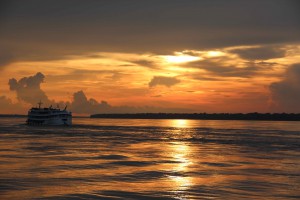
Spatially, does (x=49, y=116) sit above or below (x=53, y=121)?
above

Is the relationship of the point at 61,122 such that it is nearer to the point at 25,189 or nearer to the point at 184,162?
the point at 184,162

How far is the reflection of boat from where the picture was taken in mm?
151500

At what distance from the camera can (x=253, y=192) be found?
78.3ft

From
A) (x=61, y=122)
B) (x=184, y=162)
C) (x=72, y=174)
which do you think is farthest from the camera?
(x=61, y=122)

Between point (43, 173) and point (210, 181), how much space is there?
11707 millimetres

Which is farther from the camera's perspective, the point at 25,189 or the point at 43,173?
the point at 43,173

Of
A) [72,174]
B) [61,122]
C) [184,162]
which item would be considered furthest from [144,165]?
[61,122]

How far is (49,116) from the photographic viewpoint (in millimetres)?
151375

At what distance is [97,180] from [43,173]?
4837 millimetres

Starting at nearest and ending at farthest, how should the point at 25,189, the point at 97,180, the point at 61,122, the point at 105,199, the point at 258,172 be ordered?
the point at 105,199 < the point at 25,189 < the point at 97,180 < the point at 258,172 < the point at 61,122

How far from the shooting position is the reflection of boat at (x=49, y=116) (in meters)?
152

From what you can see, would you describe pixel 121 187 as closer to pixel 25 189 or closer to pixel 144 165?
pixel 25 189

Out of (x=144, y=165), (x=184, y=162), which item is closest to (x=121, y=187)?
(x=144, y=165)

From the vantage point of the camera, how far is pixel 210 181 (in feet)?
90.6
